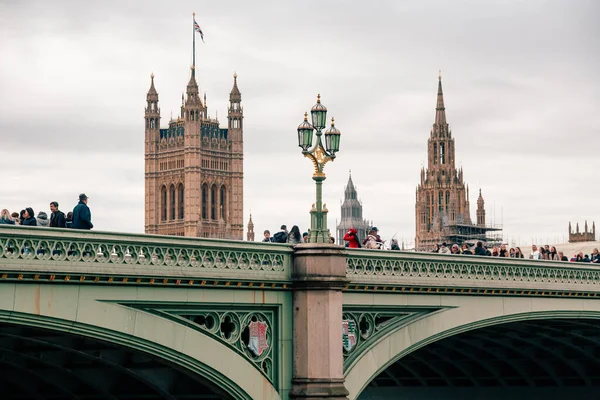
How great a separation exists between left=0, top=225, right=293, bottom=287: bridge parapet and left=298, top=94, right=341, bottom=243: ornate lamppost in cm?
75

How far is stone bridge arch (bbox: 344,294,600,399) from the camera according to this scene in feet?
91.5

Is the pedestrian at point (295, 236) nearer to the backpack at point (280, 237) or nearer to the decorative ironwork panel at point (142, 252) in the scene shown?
the backpack at point (280, 237)

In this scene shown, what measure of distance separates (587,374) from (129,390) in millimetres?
22838

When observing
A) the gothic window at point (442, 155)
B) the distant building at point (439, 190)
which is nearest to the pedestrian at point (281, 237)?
the distant building at point (439, 190)

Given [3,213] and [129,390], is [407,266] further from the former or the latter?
[3,213]

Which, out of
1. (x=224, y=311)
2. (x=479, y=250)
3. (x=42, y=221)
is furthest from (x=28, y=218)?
(x=479, y=250)

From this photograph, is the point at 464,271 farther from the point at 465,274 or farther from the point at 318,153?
the point at 318,153

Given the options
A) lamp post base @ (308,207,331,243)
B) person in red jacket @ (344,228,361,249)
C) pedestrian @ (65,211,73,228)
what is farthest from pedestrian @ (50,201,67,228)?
person in red jacket @ (344,228,361,249)

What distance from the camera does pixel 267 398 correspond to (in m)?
25.6

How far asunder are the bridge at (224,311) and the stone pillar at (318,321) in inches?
1.0

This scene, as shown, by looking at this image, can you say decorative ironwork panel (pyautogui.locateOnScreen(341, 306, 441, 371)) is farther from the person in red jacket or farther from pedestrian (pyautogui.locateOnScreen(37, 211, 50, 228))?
pedestrian (pyautogui.locateOnScreen(37, 211, 50, 228))

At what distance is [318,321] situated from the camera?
26.1m

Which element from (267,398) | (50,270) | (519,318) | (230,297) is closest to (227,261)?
(230,297)

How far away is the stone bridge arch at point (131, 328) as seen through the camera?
21.5 meters
